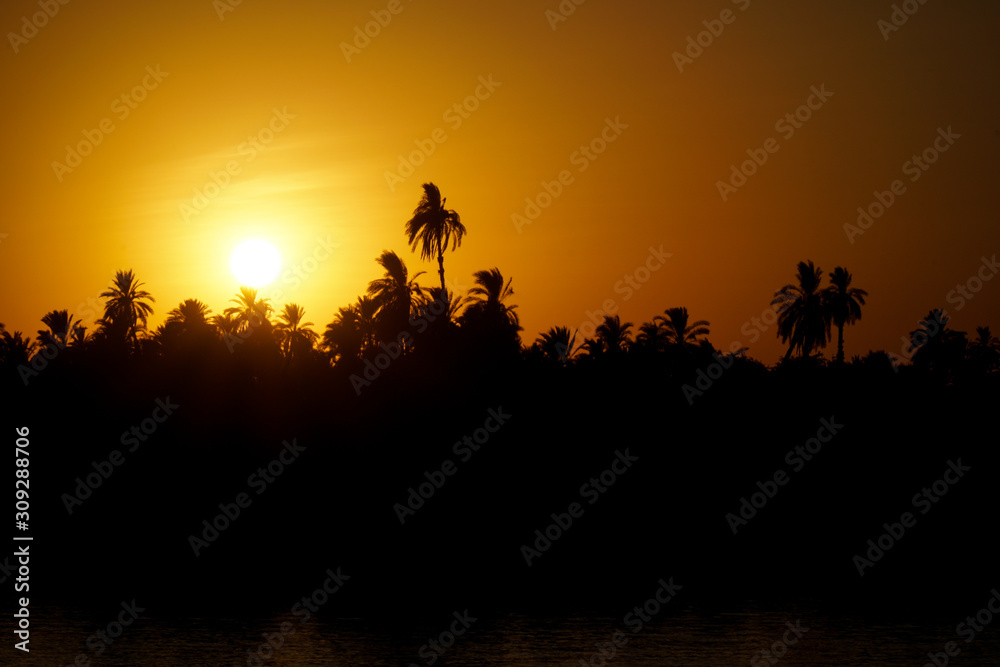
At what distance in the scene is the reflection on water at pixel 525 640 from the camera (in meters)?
35.1

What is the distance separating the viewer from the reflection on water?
3509 cm

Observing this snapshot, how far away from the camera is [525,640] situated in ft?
126

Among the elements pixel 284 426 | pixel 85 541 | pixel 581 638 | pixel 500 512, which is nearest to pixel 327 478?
pixel 284 426

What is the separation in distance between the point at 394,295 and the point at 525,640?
30636mm

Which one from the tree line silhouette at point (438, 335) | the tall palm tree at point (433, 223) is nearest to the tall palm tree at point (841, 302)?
the tree line silhouette at point (438, 335)

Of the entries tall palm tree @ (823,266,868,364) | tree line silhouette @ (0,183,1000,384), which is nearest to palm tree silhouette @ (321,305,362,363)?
tree line silhouette @ (0,183,1000,384)

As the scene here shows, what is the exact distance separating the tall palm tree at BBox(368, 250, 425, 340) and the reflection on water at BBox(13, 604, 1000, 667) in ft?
80.2

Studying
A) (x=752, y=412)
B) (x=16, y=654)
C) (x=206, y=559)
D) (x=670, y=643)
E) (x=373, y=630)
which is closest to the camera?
(x=16, y=654)

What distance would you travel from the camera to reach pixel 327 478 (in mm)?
59469

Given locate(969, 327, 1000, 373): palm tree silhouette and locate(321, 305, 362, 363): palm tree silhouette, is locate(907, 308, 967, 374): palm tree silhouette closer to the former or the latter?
locate(969, 327, 1000, 373): palm tree silhouette

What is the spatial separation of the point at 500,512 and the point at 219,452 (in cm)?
1600

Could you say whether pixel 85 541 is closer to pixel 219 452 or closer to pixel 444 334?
pixel 219 452

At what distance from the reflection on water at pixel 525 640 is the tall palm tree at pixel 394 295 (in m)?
24.4

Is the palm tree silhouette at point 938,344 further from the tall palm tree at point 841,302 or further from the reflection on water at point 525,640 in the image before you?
the reflection on water at point 525,640
